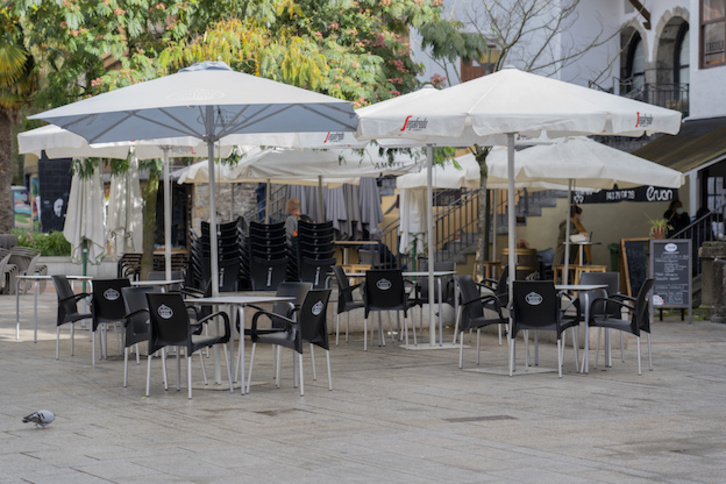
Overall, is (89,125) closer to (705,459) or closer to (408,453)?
(408,453)

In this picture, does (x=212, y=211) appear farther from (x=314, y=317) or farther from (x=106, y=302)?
(x=106, y=302)

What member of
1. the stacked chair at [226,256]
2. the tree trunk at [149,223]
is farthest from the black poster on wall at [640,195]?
the tree trunk at [149,223]

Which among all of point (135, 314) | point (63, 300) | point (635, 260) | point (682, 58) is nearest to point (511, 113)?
point (135, 314)

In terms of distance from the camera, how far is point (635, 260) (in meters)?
18.3

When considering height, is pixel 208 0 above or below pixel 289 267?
above

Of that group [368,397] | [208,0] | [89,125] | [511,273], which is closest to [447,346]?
[511,273]

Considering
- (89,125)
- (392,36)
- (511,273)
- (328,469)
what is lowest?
(328,469)

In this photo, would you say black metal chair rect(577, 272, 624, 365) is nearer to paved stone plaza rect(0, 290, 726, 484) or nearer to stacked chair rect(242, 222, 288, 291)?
paved stone plaza rect(0, 290, 726, 484)

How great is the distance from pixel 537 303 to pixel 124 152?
5938mm

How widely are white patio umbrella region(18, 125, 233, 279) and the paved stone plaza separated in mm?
2348

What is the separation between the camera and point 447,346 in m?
13.9

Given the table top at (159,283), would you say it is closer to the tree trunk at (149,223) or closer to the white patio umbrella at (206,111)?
the white patio umbrella at (206,111)

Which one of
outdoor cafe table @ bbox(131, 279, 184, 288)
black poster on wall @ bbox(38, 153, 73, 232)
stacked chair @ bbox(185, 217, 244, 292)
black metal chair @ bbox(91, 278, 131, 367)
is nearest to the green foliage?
black poster on wall @ bbox(38, 153, 73, 232)

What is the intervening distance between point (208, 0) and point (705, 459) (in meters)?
11.7
